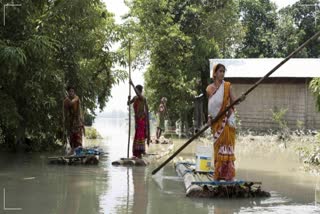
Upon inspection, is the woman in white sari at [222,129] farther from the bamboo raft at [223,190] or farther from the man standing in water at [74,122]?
the man standing in water at [74,122]

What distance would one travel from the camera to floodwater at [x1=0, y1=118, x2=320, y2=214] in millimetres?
6405

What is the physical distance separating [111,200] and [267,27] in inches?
1395

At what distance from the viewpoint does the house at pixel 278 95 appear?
20.8 metres

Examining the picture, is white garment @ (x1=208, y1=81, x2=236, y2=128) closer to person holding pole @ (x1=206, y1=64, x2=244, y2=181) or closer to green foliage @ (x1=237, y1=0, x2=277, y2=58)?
person holding pole @ (x1=206, y1=64, x2=244, y2=181)

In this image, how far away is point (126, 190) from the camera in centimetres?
773

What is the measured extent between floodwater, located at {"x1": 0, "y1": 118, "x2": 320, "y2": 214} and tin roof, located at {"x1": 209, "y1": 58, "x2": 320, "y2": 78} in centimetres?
976

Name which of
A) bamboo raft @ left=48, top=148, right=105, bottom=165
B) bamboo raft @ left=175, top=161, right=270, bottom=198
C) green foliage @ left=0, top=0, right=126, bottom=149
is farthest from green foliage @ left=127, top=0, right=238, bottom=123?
bamboo raft @ left=175, top=161, right=270, bottom=198

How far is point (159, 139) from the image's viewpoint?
17.7 metres

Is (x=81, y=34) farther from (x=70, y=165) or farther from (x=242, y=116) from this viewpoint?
(x=242, y=116)

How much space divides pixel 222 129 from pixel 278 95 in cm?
1421

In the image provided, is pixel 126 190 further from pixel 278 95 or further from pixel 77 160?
pixel 278 95

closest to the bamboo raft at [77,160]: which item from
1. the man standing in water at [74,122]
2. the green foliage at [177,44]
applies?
the man standing in water at [74,122]

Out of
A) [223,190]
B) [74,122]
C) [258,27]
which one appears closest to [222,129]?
[223,190]

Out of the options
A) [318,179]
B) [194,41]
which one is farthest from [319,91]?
[194,41]
